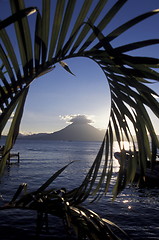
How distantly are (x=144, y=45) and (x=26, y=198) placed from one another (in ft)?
3.98

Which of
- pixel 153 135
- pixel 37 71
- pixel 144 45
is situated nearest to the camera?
pixel 144 45

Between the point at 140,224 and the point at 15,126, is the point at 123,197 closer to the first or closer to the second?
the point at 140,224

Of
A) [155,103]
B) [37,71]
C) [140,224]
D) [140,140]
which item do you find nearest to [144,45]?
[155,103]

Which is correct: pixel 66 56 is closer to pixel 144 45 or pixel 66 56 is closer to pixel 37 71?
pixel 37 71

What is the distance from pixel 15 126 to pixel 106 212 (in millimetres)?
A: 13315

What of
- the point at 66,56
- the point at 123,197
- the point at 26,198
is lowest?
the point at 123,197

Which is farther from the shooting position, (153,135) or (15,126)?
(153,135)

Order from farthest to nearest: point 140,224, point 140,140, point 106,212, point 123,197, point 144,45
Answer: point 123,197 < point 106,212 < point 140,224 < point 140,140 < point 144,45

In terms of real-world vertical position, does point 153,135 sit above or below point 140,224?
above

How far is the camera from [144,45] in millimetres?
1108

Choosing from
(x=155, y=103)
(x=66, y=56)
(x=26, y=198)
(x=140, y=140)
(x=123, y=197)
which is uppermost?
(x=66, y=56)

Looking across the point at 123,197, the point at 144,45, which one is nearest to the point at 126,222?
the point at 123,197

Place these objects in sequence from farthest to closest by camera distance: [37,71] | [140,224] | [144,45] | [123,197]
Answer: [123,197]
[140,224]
[37,71]
[144,45]

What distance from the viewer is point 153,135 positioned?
1.54m
